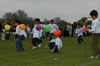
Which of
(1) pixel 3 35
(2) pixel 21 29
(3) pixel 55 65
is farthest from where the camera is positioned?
(1) pixel 3 35

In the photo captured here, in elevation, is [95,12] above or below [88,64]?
above

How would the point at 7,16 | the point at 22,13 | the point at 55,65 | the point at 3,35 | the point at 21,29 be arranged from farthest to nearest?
the point at 22,13 < the point at 7,16 < the point at 3,35 < the point at 21,29 < the point at 55,65

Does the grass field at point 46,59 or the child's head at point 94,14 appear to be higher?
the child's head at point 94,14

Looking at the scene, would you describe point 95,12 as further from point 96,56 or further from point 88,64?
point 88,64

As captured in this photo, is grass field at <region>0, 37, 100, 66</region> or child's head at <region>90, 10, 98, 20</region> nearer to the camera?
grass field at <region>0, 37, 100, 66</region>

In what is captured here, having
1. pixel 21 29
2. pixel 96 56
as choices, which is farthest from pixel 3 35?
pixel 96 56

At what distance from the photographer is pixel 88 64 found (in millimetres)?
7273

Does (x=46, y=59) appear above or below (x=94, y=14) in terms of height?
below

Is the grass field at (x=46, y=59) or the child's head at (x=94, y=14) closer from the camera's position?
the grass field at (x=46, y=59)

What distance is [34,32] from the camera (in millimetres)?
14156

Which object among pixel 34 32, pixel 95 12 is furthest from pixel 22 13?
pixel 95 12

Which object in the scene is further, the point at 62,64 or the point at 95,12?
the point at 95,12

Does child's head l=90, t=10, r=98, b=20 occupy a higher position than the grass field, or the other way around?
child's head l=90, t=10, r=98, b=20

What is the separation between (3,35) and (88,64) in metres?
18.4
